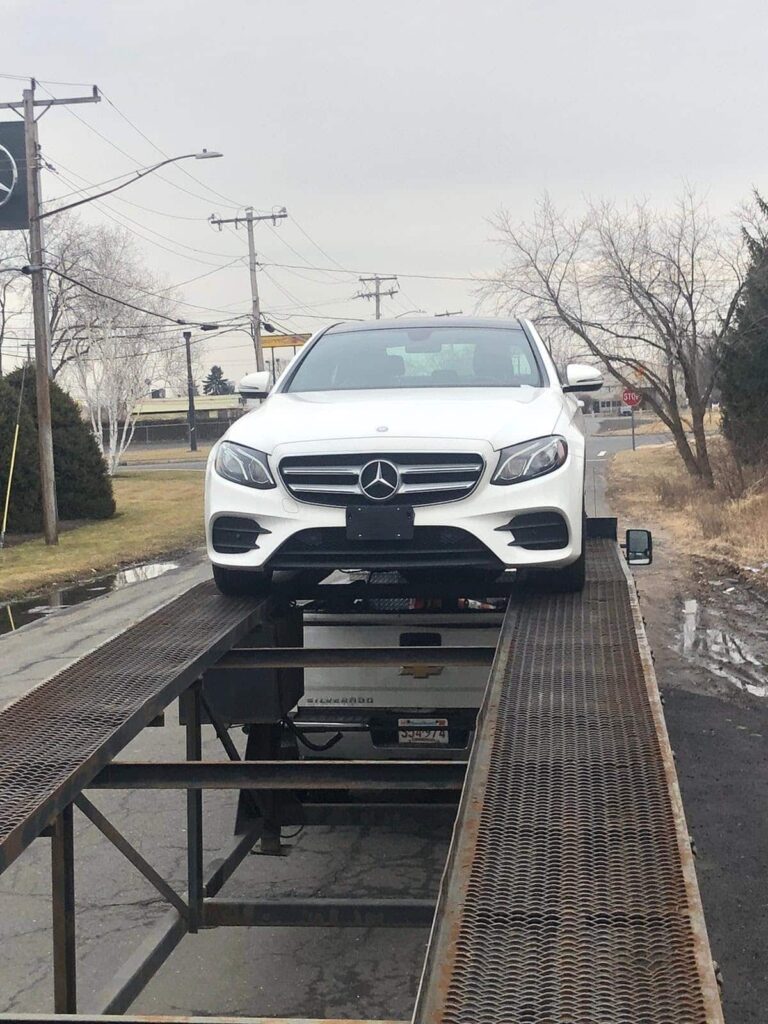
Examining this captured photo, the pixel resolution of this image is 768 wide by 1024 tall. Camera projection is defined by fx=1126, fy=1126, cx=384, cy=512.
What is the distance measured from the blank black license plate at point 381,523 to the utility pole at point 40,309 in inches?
644

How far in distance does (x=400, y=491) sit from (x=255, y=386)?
7.06 ft

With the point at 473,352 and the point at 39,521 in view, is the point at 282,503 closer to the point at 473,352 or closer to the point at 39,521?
the point at 473,352

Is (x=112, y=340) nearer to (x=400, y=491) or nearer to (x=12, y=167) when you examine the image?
(x=12, y=167)

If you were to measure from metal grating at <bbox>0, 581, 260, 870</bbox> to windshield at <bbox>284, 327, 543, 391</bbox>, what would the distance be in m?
1.62

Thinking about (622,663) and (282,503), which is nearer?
(622,663)

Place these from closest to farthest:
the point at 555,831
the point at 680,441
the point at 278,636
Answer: the point at 555,831
the point at 278,636
the point at 680,441

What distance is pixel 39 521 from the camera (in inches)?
891

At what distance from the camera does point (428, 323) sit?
21.6ft

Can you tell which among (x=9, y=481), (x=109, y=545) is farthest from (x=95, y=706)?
(x=9, y=481)

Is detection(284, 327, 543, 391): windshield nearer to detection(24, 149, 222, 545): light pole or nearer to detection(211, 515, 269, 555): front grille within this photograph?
detection(211, 515, 269, 555): front grille

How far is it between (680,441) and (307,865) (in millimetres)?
22653

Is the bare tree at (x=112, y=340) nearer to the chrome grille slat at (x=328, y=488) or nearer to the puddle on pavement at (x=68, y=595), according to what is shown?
the puddle on pavement at (x=68, y=595)

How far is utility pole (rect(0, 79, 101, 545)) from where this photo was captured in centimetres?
2036

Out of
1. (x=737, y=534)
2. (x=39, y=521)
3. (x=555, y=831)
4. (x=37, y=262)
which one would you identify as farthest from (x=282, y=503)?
(x=39, y=521)
